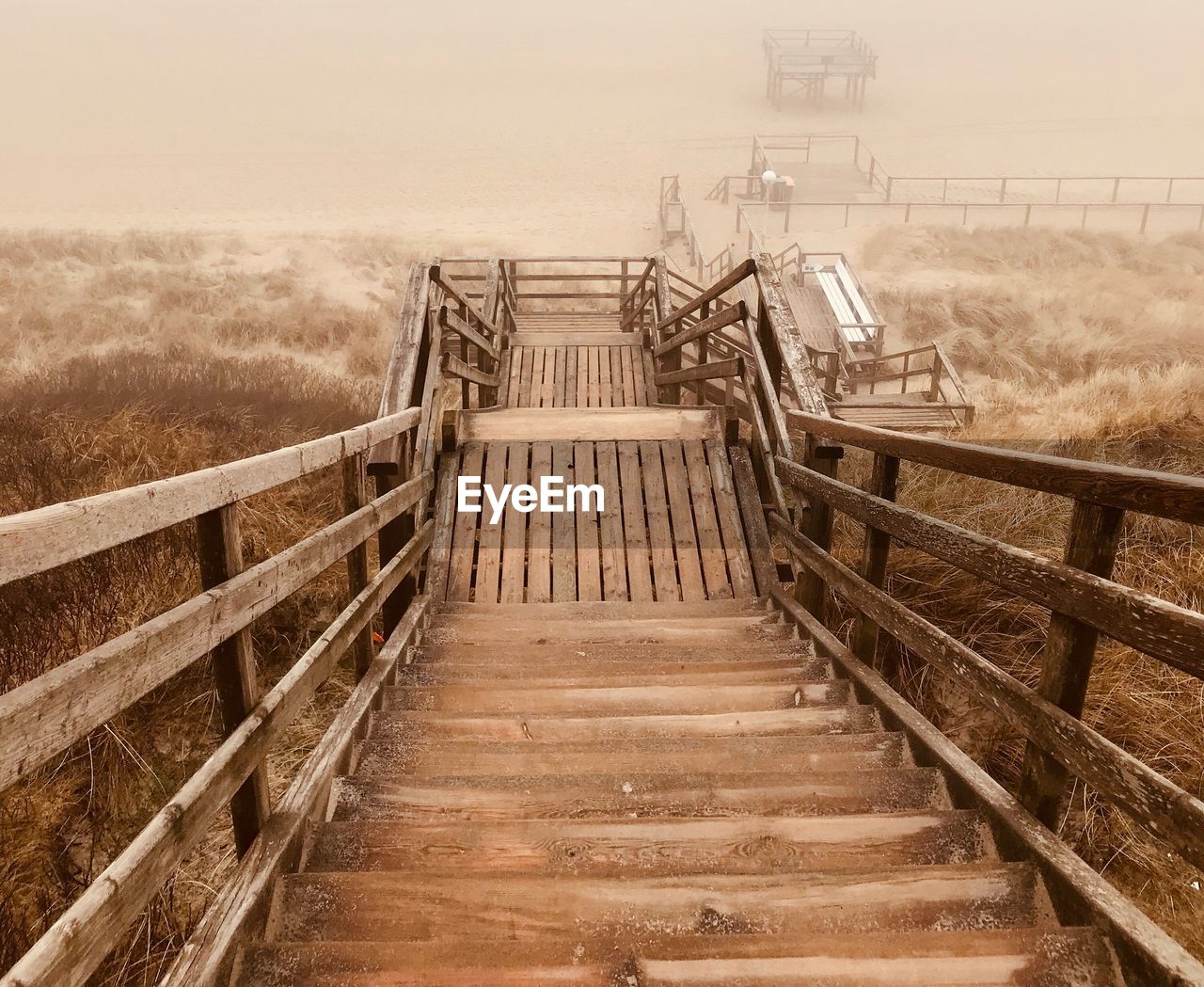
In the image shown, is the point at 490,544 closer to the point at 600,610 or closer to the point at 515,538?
the point at 515,538

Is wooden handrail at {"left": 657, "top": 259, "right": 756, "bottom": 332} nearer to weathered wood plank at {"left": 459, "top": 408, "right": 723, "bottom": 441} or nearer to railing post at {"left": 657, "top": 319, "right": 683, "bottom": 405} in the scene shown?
A: railing post at {"left": 657, "top": 319, "right": 683, "bottom": 405}

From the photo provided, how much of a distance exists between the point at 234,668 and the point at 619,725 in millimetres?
1306

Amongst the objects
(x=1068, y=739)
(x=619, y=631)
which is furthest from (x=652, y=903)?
(x=619, y=631)

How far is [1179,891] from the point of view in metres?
2.53

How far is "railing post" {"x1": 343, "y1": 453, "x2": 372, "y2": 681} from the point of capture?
309 cm

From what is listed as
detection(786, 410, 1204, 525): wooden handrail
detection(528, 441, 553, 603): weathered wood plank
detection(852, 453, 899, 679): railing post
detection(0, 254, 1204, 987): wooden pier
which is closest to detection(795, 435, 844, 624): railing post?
detection(0, 254, 1204, 987): wooden pier

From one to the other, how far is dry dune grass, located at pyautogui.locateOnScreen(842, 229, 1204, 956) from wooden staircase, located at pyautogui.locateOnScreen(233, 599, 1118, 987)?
504 mm

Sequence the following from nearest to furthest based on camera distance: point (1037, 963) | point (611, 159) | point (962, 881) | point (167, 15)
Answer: point (1037, 963) < point (962, 881) < point (611, 159) < point (167, 15)

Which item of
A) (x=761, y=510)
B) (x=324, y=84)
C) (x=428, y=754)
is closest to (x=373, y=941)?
(x=428, y=754)

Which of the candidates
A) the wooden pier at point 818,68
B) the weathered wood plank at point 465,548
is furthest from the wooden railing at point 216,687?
the wooden pier at point 818,68

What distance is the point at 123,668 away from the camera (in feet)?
4.47

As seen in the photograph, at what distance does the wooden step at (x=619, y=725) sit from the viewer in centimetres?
267

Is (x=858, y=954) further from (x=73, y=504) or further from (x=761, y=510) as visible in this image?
(x=761, y=510)

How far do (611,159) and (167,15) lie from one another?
229 feet
